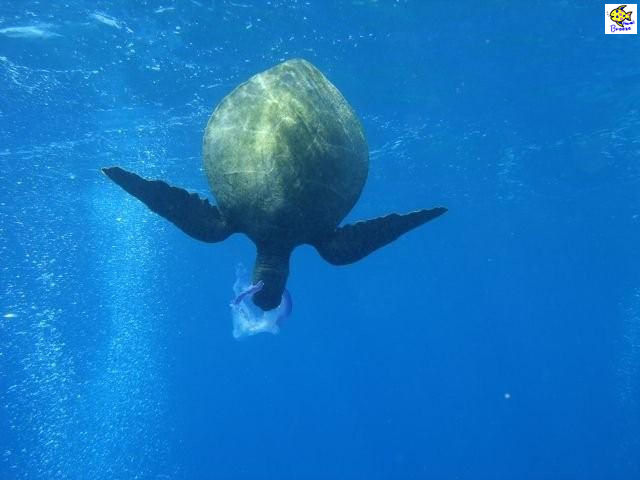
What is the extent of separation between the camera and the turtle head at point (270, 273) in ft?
16.4

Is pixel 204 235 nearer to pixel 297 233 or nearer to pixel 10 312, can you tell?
pixel 297 233

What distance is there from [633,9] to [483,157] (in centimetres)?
1138

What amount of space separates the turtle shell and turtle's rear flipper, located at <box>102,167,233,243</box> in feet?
0.60

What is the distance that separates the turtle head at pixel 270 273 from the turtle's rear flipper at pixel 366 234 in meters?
0.41

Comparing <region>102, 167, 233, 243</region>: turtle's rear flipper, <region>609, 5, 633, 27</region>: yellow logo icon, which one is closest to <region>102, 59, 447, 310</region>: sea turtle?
<region>102, 167, 233, 243</region>: turtle's rear flipper

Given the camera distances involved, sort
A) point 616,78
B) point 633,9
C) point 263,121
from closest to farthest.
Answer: point 263,121 → point 633,9 → point 616,78

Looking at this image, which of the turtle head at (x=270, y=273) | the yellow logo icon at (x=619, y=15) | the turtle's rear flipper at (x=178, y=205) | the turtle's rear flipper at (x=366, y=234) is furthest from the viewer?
the yellow logo icon at (x=619, y=15)

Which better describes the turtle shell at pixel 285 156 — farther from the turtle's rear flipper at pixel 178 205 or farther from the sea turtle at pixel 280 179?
the turtle's rear flipper at pixel 178 205

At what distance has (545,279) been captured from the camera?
62.8 meters

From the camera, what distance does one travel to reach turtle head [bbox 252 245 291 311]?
16.4 feet

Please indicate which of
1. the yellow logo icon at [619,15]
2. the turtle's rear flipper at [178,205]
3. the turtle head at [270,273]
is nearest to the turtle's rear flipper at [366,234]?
the turtle head at [270,273]

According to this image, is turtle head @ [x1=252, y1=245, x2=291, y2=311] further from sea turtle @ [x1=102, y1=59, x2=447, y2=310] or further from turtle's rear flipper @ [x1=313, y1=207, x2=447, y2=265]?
turtle's rear flipper @ [x1=313, y1=207, x2=447, y2=265]

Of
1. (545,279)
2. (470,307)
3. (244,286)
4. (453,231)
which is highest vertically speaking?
(244,286)

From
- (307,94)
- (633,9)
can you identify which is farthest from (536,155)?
(307,94)
